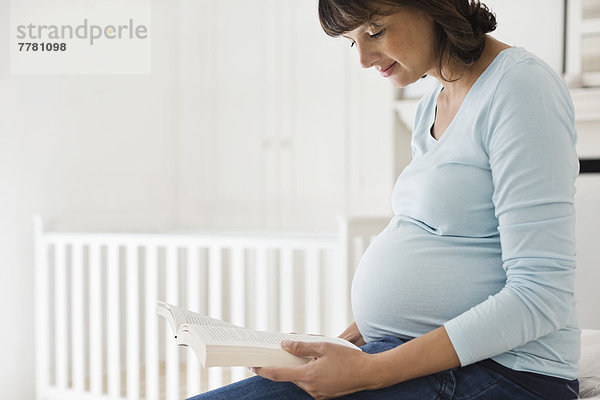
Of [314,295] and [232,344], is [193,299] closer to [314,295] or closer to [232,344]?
[314,295]

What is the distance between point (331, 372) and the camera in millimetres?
786

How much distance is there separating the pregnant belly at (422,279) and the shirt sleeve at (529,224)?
2.1 inches

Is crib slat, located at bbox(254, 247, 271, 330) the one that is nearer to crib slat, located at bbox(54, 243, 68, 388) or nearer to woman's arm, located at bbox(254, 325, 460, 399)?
crib slat, located at bbox(54, 243, 68, 388)

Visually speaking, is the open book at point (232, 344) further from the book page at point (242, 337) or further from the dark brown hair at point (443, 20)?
the dark brown hair at point (443, 20)

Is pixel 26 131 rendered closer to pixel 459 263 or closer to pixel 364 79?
pixel 364 79

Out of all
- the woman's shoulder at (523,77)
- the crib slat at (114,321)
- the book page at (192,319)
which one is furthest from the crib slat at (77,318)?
the woman's shoulder at (523,77)

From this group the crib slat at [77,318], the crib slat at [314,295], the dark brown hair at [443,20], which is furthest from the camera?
the crib slat at [77,318]

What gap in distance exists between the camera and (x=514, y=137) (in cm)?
77

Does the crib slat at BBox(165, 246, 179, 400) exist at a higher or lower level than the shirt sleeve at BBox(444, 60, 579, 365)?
lower

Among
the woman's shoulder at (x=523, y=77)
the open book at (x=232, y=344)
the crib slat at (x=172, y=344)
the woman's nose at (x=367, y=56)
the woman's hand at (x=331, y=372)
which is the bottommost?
the crib slat at (x=172, y=344)

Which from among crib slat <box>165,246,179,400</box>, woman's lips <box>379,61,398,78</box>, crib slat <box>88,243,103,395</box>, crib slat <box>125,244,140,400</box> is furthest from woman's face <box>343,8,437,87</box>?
crib slat <box>88,243,103,395</box>

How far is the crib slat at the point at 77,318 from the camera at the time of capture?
8.16ft

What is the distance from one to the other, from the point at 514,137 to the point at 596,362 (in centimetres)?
51

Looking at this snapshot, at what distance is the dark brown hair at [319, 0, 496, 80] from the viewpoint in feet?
2.86
